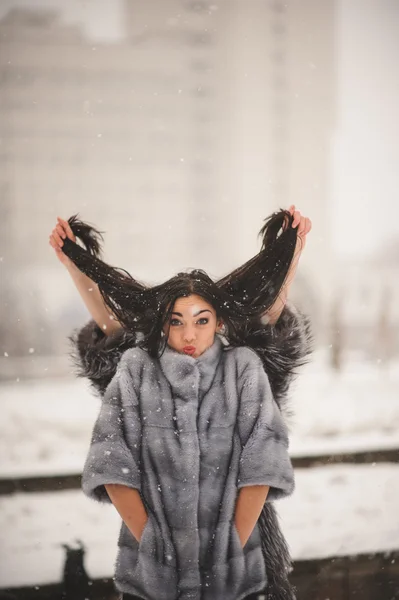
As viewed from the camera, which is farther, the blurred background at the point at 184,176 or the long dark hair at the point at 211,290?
the blurred background at the point at 184,176

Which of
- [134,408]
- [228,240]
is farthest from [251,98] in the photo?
[134,408]

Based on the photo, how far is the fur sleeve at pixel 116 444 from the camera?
84 cm

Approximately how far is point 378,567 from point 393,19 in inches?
50.7

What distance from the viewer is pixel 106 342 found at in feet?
3.09

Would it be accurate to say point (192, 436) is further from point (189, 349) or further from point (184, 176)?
point (184, 176)

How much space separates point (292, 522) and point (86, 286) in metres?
0.82

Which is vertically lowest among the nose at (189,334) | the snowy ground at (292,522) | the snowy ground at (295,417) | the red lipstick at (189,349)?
the snowy ground at (292,522)

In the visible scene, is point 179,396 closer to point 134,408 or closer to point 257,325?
point 134,408

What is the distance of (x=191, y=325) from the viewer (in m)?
0.87

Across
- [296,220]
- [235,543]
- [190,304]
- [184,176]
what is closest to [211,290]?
[190,304]

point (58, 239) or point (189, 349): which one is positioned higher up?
point (58, 239)

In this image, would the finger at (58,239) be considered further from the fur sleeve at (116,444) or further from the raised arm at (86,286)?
the fur sleeve at (116,444)

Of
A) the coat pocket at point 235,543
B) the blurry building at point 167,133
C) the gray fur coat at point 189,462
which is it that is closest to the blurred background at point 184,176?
the blurry building at point 167,133

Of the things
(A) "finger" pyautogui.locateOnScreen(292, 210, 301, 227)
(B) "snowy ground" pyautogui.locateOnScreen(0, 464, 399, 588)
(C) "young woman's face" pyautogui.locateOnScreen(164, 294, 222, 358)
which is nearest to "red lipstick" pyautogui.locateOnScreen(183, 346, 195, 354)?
(C) "young woman's face" pyautogui.locateOnScreen(164, 294, 222, 358)
